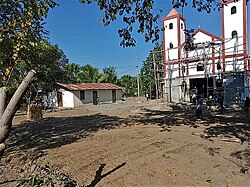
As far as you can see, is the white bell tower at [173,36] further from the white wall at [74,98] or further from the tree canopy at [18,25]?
the tree canopy at [18,25]

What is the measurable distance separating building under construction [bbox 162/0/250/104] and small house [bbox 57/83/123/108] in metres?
10.2

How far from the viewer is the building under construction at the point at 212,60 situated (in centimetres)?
2267

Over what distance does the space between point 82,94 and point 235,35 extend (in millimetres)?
19824

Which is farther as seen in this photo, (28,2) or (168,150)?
(168,150)

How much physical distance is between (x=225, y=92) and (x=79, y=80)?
2610 cm

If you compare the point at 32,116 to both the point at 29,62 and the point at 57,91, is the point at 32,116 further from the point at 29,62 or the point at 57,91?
the point at 57,91

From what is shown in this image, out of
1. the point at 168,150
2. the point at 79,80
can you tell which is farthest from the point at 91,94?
the point at 168,150

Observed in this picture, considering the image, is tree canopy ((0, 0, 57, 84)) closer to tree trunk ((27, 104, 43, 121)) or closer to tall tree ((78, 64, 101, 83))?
tree trunk ((27, 104, 43, 121))

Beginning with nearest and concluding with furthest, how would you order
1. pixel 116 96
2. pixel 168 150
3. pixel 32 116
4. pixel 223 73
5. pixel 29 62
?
pixel 168 150, pixel 29 62, pixel 32 116, pixel 223 73, pixel 116 96

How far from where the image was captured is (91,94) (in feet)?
109

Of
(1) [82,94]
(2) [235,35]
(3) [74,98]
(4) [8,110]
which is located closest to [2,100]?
(4) [8,110]

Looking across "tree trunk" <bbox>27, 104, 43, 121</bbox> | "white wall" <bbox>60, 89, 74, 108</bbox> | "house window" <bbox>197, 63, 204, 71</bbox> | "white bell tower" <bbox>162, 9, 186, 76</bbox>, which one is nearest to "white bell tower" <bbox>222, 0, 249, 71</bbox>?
"house window" <bbox>197, 63, 204, 71</bbox>

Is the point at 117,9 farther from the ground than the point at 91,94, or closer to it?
farther from the ground

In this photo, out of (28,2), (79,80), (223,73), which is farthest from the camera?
(79,80)
